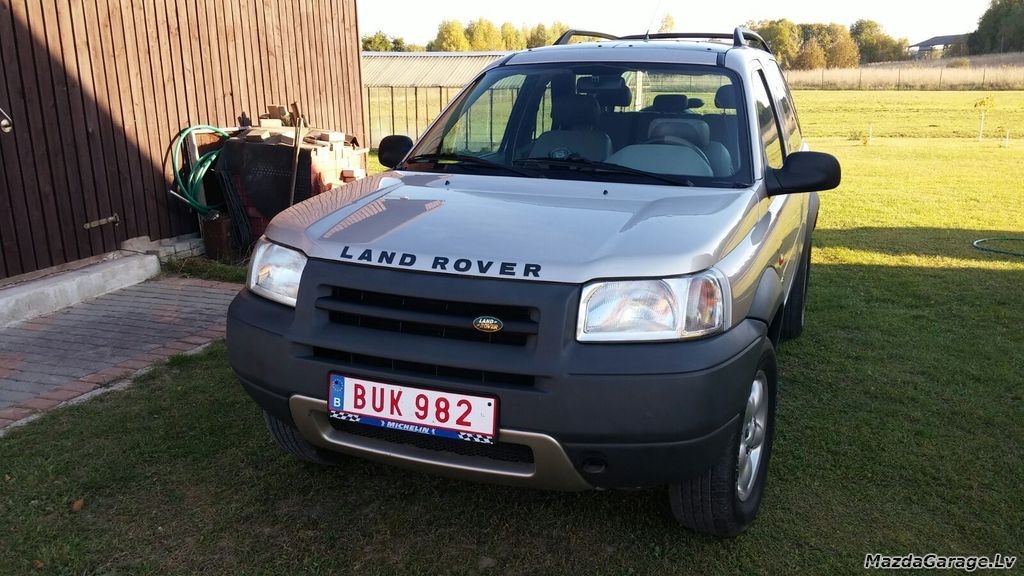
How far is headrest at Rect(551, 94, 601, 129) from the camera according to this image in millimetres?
3846

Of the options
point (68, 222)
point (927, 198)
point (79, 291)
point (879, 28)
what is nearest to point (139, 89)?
point (68, 222)

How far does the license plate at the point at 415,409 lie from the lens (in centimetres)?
246

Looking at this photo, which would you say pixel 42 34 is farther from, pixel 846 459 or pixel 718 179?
pixel 846 459

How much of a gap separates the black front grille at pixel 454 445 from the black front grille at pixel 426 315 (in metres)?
0.32

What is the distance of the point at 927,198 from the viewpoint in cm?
1159

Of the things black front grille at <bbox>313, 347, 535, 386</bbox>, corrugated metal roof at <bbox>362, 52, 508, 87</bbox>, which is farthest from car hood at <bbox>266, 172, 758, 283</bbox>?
corrugated metal roof at <bbox>362, 52, 508, 87</bbox>

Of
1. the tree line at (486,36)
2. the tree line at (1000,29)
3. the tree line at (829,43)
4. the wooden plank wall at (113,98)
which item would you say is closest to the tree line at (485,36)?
the tree line at (486,36)

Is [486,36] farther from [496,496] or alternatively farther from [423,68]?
[496,496]

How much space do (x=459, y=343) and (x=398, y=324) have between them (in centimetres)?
24

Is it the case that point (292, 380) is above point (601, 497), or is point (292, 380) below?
above

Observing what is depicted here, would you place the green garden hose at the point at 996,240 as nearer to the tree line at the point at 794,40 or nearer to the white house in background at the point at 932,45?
the tree line at the point at 794,40

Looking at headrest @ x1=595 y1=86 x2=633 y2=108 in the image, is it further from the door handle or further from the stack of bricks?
the door handle

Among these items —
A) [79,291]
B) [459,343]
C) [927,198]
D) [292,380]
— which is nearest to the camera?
[459,343]

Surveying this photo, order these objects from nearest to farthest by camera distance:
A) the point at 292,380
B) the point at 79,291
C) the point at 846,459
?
the point at 292,380 → the point at 846,459 → the point at 79,291
